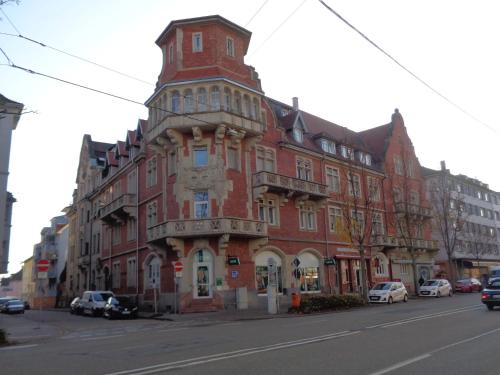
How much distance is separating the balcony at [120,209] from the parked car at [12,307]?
439 inches

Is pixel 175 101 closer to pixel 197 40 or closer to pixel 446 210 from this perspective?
pixel 197 40

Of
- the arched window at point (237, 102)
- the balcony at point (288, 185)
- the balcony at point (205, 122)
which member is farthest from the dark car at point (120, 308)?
the arched window at point (237, 102)

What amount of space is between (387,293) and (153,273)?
55.4 ft

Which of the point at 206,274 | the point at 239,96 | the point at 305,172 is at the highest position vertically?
the point at 239,96

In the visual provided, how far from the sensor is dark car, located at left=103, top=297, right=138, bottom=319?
2703 cm

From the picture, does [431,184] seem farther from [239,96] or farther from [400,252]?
[239,96]

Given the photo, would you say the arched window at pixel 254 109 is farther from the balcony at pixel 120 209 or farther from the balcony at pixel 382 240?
the balcony at pixel 382 240

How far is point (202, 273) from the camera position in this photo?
95.2 ft

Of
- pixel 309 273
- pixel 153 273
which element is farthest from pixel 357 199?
pixel 153 273

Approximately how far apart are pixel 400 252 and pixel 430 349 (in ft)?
121

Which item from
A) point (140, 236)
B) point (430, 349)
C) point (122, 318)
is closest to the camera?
point (430, 349)

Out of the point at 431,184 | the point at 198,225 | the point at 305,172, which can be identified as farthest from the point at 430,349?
the point at 431,184

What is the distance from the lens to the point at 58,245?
69.9 m

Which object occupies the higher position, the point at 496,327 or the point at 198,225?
the point at 198,225
